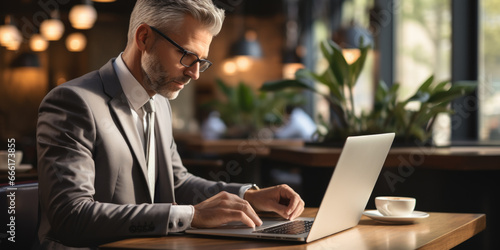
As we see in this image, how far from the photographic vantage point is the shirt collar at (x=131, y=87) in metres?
1.82

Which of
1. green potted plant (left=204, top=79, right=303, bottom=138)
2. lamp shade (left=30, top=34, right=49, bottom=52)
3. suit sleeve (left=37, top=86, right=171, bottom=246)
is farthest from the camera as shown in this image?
lamp shade (left=30, top=34, right=49, bottom=52)

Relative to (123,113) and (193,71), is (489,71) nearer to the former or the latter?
(193,71)

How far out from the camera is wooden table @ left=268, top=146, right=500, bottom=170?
2.69m

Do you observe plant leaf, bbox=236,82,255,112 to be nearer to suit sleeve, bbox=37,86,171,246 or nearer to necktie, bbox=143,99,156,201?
necktie, bbox=143,99,156,201

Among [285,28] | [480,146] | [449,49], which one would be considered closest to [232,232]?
[480,146]

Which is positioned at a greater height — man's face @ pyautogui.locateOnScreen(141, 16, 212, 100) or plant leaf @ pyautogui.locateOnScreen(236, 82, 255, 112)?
man's face @ pyautogui.locateOnScreen(141, 16, 212, 100)

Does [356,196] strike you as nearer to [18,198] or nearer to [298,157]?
[18,198]

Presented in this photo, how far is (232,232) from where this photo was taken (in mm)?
1425

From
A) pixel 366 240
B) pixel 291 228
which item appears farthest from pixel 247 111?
pixel 366 240

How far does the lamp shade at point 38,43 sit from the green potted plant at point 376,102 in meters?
8.53

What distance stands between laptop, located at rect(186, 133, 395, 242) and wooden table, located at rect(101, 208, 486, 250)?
0.02 m

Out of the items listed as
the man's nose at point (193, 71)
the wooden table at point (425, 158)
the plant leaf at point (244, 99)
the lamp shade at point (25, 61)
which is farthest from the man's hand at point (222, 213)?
the lamp shade at point (25, 61)

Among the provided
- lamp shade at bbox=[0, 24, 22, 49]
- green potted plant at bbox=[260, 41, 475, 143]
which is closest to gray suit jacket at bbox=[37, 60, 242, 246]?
green potted plant at bbox=[260, 41, 475, 143]

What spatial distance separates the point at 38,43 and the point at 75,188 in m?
10.2
